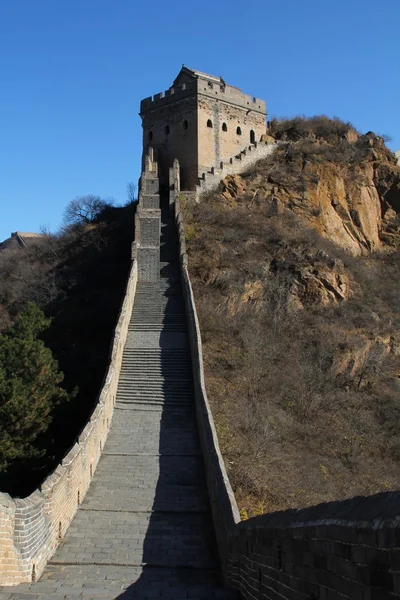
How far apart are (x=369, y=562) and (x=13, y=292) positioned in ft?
91.1

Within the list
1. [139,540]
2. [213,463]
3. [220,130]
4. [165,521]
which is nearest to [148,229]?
[220,130]

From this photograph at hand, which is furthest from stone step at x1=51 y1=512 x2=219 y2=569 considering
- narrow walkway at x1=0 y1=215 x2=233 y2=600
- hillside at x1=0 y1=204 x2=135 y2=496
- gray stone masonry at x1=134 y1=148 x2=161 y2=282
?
gray stone masonry at x1=134 y1=148 x2=161 y2=282

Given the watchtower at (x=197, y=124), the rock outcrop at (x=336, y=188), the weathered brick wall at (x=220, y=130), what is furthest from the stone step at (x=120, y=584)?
the weathered brick wall at (x=220, y=130)

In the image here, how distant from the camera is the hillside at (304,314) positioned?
50.5 ft

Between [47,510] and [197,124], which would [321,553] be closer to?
[47,510]

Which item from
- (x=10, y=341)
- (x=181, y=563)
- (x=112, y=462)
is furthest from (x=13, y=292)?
(x=181, y=563)

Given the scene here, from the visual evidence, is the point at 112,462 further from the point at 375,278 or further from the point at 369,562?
the point at 375,278

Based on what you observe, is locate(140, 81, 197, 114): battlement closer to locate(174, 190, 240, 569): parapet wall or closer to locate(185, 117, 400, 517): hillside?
locate(185, 117, 400, 517): hillside

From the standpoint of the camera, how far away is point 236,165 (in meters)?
31.1

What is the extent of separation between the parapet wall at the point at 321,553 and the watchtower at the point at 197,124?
25357mm

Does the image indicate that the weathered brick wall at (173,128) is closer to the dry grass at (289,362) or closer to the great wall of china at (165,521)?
the dry grass at (289,362)

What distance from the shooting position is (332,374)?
852 inches

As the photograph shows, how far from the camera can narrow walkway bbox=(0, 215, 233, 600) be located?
801 cm

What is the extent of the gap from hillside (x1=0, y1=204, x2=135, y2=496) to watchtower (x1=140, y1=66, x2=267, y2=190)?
12.8ft
